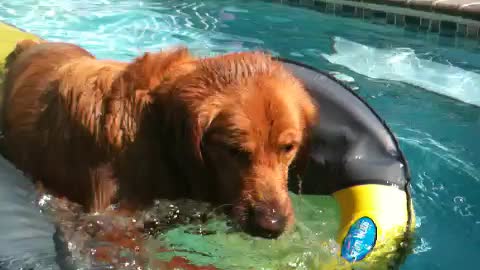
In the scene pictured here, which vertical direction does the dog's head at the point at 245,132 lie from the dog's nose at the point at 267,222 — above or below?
above

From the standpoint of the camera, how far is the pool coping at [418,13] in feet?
30.7

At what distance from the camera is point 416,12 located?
1027cm

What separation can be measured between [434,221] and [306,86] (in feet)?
5.03

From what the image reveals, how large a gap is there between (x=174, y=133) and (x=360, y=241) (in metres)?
1.03

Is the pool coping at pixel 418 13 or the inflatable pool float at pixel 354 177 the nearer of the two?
the inflatable pool float at pixel 354 177

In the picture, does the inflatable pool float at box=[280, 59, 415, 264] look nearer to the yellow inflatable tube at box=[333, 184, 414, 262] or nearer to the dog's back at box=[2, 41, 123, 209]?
the yellow inflatable tube at box=[333, 184, 414, 262]

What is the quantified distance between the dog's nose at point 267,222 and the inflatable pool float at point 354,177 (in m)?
0.53

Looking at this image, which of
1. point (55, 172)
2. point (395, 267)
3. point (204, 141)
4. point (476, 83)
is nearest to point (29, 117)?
point (55, 172)

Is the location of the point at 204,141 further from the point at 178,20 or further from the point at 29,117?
the point at 178,20

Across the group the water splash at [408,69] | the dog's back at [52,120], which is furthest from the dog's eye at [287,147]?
the water splash at [408,69]

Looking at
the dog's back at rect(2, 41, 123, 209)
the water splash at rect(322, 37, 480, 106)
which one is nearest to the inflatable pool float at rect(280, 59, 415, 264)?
the dog's back at rect(2, 41, 123, 209)

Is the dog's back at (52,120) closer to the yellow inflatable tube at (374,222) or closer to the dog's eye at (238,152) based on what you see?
the dog's eye at (238,152)

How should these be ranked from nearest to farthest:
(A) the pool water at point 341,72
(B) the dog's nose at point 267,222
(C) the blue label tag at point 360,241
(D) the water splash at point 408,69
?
1. (B) the dog's nose at point 267,222
2. (C) the blue label tag at point 360,241
3. (A) the pool water at point 341,72
4. (D) the water splash at point 408,69

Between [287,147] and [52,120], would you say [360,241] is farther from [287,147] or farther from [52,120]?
[52,120]
